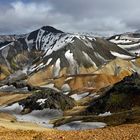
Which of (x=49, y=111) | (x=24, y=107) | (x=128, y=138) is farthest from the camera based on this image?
(x=24, y=107)

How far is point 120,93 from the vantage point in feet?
511

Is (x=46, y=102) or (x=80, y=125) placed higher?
(x=80, y=125)

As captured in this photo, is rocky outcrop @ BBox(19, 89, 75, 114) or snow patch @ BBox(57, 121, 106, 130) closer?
snow patch @ BBox(57, 121, 106, 130)

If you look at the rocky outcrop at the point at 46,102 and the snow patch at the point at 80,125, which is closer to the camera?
the snow patch at the point at 80,125

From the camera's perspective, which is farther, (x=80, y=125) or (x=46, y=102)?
(x=46, y=102)

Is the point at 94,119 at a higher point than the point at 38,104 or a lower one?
higher

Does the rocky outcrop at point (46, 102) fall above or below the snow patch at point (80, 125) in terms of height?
below

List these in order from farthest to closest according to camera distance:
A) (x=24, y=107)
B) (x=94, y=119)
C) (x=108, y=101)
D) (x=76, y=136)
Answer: (x=24, y=107)
(x=108, y=101)
(x=94, y=119)
(x=76, y=136)

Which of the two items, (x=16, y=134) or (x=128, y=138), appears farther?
(x=16, y=134)

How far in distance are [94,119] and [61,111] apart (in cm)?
6801

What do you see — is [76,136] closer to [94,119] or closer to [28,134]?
[28,134]

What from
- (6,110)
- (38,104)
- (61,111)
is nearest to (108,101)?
(61,111)

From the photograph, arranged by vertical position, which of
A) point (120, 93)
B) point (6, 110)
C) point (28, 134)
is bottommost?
point (6, 110)

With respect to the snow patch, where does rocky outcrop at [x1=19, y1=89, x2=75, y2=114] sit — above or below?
below
